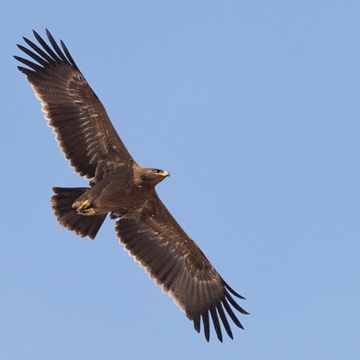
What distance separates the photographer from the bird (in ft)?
43.2

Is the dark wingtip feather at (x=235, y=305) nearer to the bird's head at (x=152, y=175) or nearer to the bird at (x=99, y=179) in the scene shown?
the bird at (x=99, y=179)

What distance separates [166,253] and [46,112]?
139 inches

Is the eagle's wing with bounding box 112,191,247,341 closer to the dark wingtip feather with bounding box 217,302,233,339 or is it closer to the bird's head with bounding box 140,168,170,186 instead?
the dark wingtip feather with bounding box 217,302,233,339

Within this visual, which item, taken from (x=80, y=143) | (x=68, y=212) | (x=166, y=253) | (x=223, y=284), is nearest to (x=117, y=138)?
(x=80, y=143)

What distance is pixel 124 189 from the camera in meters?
13.1

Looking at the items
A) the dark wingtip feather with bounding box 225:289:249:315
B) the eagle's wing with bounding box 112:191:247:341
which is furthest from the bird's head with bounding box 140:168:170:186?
the dark wingtip feather with bounding box 225:289:249:315

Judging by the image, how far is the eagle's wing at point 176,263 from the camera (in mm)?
14047

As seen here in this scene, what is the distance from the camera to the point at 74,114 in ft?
44.1

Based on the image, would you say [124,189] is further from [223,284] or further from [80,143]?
[223,284]

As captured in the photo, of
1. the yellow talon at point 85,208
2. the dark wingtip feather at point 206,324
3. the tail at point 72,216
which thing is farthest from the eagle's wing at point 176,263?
the yellow talon at point 85,208

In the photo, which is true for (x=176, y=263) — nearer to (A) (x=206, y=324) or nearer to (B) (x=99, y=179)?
(A) (x=206, y=324)

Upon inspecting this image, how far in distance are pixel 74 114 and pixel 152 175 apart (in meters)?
1.84

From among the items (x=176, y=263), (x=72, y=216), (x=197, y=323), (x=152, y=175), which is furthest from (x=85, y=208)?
(x=197, y=323)

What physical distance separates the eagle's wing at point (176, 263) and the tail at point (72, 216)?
2.27 ft
